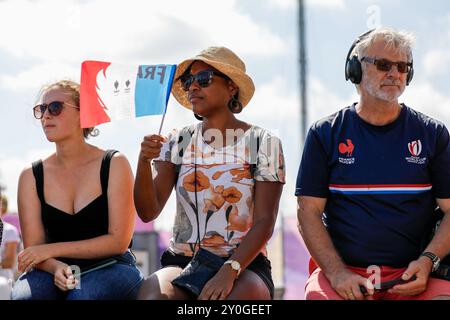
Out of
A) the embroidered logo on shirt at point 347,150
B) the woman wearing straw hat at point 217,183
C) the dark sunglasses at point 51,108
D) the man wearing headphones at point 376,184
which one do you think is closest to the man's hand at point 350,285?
the man wearing headphones at point 376,184

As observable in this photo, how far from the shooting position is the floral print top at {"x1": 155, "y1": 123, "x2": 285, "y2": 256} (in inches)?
165

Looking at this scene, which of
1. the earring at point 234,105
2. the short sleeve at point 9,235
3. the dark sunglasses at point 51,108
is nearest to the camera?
the dark sunglasses at point 51,108

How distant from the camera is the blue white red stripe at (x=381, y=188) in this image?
154 inches

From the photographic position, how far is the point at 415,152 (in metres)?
4.00

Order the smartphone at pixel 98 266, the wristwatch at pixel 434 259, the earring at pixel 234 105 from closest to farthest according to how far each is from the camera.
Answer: the wristwatch at pixel 434 259 < the smartphone at pixel 98 266 < the earring at pixel 234 105

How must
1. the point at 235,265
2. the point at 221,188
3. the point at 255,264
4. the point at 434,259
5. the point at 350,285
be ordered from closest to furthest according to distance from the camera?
the point at 350,285, the point at 434,259, the point at 235,265, the point at 255,264, the point at 221,188

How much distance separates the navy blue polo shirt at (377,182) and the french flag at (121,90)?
853mm

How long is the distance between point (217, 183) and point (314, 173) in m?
0.56

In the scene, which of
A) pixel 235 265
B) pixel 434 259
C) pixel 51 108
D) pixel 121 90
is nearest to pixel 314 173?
pixel 235 265

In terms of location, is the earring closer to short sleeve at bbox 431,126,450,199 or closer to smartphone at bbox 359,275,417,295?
short sleeve at bbox 431,126,450,199

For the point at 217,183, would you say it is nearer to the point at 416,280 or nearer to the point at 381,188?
the point at 381,188

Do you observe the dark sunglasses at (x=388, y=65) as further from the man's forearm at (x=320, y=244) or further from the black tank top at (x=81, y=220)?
the black tank top at (x=81, y=220)

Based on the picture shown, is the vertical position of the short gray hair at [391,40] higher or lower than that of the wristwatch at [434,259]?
higher
